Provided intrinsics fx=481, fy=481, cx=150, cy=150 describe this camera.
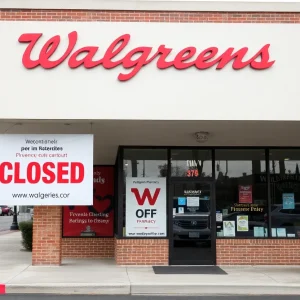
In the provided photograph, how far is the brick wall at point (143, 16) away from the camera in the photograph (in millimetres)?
11055

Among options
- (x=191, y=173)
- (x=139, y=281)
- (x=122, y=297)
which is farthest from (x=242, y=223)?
(x=122, y=297)

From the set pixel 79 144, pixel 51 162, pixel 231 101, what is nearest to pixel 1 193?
pixel 51 162

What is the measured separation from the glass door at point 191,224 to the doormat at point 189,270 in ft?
1.29

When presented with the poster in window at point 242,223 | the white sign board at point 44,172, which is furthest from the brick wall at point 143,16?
the poster in window at point 242,223

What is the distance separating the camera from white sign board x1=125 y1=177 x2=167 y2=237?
509 inches

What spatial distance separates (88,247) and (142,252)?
267 centimetres

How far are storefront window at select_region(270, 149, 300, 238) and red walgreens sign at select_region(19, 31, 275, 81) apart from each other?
12.0 ft

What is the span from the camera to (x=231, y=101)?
1086 cm

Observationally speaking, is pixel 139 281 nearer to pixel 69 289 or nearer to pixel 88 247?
pixel 69 289

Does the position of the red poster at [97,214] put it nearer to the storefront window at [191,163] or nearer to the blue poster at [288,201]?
the storefront window at [191,163]

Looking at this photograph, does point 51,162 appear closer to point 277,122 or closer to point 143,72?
point 143,72

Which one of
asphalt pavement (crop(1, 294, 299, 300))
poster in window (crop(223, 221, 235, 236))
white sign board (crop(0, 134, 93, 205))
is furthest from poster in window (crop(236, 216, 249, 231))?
white sign board (crop(0, 134, 93, 205))

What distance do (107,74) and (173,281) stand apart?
477cm

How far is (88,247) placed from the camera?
1470 centimetres
